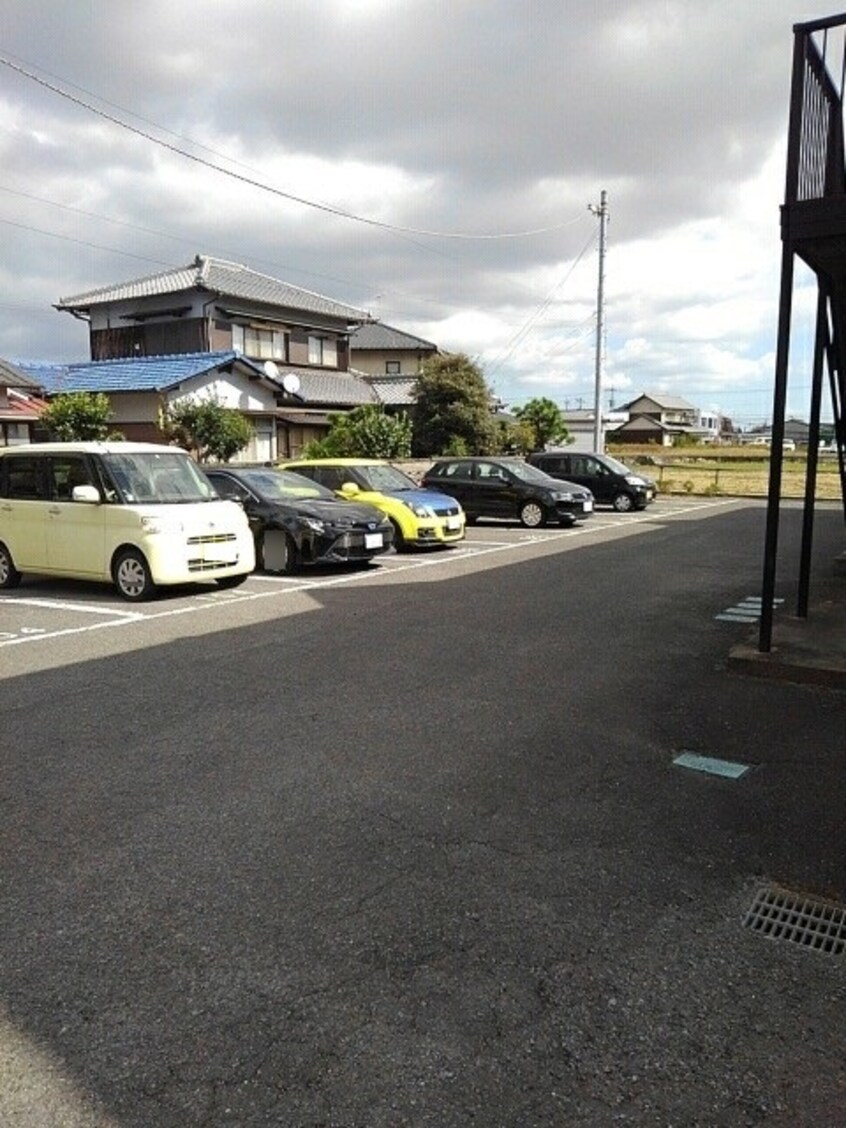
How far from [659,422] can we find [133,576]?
8899cm

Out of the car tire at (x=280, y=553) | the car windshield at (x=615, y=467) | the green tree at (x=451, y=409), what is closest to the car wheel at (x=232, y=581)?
the car tire at (x=280, y=553)

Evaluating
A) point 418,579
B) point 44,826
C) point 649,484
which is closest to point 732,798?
point 44,826

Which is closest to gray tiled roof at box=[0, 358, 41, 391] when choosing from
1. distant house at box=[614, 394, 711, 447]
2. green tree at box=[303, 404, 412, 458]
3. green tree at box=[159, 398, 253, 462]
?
green tree at box=[159, 398, 253, 462]

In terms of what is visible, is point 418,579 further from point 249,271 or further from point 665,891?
point 249,271

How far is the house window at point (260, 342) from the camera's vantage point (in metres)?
32.3

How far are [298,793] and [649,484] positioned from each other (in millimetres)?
18704

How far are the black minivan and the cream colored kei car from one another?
1298 cm

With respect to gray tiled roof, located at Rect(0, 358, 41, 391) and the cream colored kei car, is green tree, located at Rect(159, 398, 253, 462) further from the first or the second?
the cream colored kei car

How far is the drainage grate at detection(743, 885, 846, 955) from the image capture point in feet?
8.76

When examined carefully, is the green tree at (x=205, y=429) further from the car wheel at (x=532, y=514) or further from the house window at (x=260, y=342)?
the car wheel at (x=532, y=514)

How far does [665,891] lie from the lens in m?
2.95

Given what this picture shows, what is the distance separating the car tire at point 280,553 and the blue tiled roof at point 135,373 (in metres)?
17.1

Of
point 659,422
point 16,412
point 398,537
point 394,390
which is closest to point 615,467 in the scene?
point 398,537

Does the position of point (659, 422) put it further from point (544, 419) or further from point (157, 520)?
point (157, 520)
